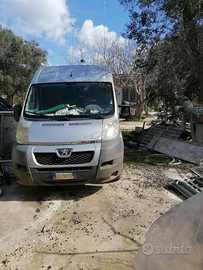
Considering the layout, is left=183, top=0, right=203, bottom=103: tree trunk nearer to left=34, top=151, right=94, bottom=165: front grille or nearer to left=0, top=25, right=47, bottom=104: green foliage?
left=34, top=151, right=94, bottom=165: front grille

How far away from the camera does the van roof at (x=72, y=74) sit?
4.99 metres

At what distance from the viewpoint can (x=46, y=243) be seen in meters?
2.95

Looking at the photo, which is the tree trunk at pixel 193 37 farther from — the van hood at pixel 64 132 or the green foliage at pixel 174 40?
the van hood at pixel 64 132

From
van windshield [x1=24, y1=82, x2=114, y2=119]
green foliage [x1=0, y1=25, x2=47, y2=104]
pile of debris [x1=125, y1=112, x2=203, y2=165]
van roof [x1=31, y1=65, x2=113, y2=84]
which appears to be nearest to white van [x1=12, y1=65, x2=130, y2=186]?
van windshield [x1=24, y1=82, x2=114, y2=119]

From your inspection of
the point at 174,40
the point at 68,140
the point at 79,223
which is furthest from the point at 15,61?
the point at 79,223

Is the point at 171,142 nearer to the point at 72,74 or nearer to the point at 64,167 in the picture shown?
the point at 72,74

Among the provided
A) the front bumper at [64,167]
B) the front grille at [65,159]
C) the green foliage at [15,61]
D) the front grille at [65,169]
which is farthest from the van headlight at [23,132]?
the green foliage at [15,61]

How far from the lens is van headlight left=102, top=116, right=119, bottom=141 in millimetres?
4012

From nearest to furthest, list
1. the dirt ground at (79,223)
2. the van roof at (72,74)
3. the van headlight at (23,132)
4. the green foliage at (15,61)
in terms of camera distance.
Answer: the dirt ground at (79,223), the van headlight at (23,132), the van roof at (72,74), the green foliage at (15,61)

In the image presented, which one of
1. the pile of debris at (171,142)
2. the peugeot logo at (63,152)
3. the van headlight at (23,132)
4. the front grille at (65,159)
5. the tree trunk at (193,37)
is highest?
the tree trunk at (193,37)

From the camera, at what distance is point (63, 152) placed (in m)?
3.77

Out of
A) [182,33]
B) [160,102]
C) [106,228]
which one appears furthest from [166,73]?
[106,228]

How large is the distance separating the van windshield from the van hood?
0.29m

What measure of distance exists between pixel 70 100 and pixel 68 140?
124cm
